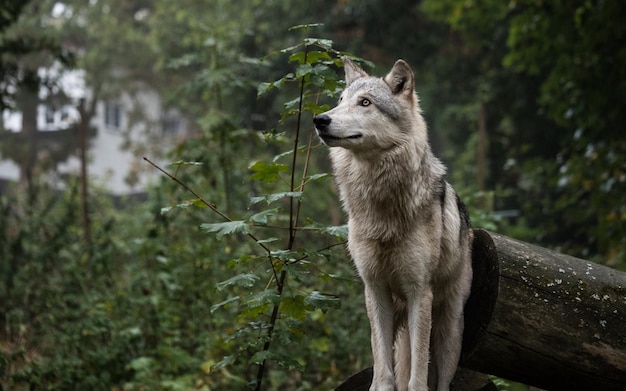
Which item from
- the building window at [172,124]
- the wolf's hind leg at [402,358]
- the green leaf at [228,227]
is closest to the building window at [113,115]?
the building window at [172,124]

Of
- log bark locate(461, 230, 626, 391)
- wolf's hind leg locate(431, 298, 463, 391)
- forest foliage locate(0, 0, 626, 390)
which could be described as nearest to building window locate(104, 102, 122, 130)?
forest foliage locate(0, 0, 626, 390)

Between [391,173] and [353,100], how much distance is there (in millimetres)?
494

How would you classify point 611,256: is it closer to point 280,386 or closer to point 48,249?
point 280,386

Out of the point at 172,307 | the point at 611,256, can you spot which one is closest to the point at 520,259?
the point at 172,307

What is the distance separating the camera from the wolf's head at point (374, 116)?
421 cm

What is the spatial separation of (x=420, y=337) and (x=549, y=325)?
77cm

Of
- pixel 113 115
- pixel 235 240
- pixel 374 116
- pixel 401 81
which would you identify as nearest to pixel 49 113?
pixel 113 115

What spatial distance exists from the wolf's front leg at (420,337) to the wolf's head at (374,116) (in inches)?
36.7

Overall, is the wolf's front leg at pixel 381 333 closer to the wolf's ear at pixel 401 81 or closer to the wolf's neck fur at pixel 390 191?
the wolf's neck fur at pixel 390 191

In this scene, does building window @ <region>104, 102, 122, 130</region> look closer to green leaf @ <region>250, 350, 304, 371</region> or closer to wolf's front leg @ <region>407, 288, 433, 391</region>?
green leaf @ <region>250, 350, 304, 371</region>

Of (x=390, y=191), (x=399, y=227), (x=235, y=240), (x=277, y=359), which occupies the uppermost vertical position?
(x=390, y=191)

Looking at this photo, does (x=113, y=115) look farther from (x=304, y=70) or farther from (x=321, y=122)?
(x=321, y=122)

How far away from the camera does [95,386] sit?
689 cm

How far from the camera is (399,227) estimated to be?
441cm
